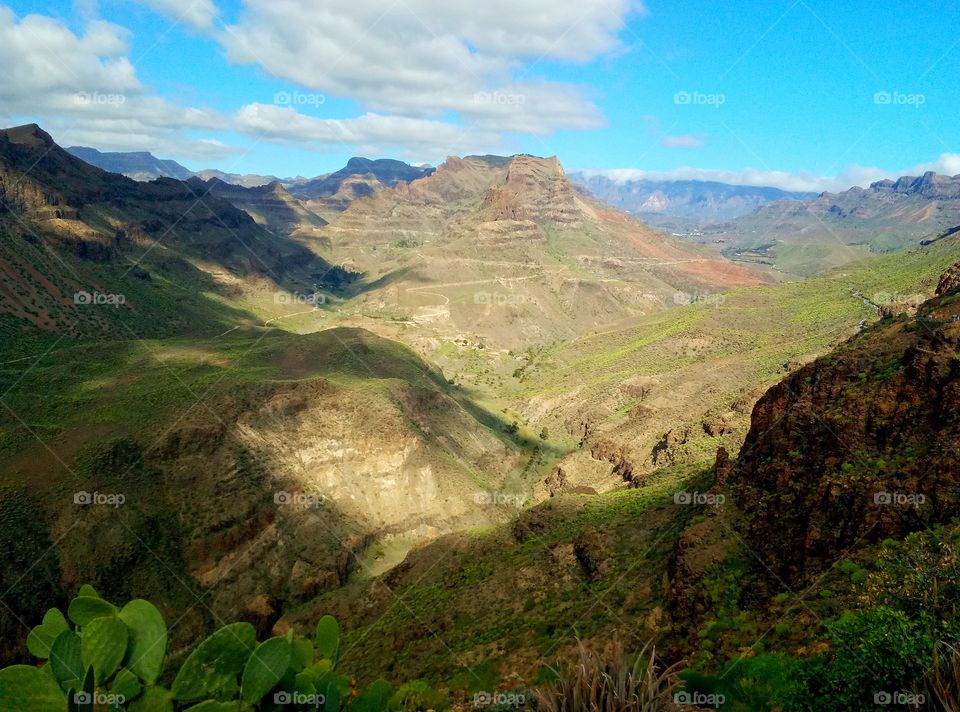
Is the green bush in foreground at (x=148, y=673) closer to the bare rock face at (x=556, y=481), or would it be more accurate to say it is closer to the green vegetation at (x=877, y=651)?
the green vegetation at (x=877, y=651)

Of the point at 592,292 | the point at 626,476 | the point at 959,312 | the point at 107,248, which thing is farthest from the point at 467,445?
the point at 592,292

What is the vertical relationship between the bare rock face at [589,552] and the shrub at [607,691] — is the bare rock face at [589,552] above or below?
below

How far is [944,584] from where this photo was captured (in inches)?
434

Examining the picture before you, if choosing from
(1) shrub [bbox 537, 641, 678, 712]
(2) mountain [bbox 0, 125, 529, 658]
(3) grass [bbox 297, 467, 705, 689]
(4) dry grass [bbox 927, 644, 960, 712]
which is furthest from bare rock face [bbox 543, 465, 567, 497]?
(1) shrub [bbox 537, 641, 678, 712]

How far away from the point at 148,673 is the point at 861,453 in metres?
22.0

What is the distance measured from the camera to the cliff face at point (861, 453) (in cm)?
1770

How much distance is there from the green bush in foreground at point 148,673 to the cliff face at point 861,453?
1786cm

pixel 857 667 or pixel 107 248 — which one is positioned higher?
pixel 107 248

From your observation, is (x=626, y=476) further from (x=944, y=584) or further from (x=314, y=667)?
(x=314, y=667)

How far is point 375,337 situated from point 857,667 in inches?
2928

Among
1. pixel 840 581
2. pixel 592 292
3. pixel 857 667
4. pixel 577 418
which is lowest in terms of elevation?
pixel 577 418

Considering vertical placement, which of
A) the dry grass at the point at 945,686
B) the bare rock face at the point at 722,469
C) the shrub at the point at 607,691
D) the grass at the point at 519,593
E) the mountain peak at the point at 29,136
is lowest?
the grass at the point at 519,593

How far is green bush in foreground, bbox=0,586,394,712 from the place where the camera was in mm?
5383

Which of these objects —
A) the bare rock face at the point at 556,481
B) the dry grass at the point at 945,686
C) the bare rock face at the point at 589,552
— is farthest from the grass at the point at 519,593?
the bare rock face at the point at 556,481
